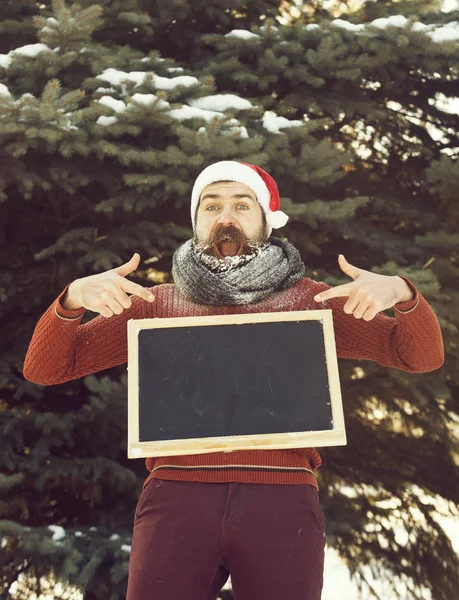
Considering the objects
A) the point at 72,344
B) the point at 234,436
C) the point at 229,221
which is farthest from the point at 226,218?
the point at 234,436

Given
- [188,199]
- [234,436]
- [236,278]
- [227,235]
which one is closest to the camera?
[234,436]

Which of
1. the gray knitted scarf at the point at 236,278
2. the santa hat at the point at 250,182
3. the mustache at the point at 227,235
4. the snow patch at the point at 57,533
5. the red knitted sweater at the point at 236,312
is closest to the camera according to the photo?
the red knitted sweater at the point at 236,312

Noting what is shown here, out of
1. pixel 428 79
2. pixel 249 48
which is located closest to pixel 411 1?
pixel 428 79

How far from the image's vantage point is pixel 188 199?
130 inches

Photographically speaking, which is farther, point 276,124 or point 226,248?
point 276,124

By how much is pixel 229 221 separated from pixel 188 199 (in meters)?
1.24

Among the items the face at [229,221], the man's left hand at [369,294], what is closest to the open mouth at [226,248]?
the face at [229,221]

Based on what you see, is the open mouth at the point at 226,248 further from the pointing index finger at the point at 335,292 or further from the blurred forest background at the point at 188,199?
the blurred forest background at the point at 188,199

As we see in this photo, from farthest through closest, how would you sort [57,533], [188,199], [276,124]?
[276,124] → [188,199] → [57,533]

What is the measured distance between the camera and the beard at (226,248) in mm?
2079

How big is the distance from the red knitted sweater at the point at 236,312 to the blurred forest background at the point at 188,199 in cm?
103

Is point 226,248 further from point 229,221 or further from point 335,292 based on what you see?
point 335,292

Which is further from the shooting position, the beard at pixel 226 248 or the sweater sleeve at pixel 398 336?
the beard at pixel 226 248

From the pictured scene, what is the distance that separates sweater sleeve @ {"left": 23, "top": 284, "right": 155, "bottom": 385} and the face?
0.31 m
